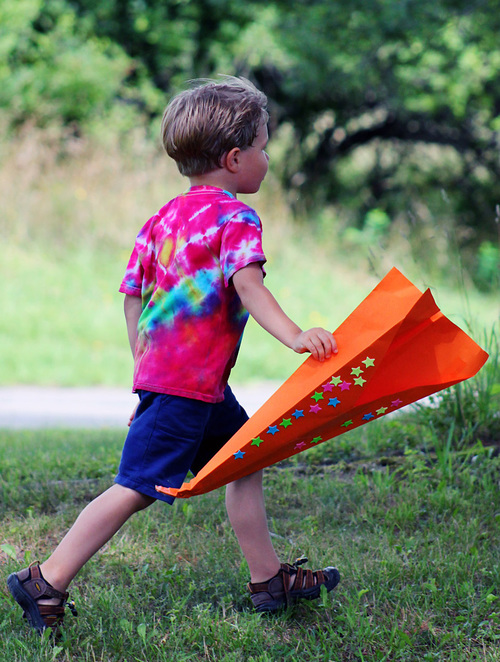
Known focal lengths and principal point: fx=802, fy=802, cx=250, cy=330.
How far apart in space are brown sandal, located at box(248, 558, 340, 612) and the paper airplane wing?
0.40m

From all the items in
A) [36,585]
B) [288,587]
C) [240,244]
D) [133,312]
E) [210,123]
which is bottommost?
[288,587]

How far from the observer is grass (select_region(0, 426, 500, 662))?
2.34 m

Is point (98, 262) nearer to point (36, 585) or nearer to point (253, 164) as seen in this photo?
point (253, 164)

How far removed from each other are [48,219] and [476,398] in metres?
7.38

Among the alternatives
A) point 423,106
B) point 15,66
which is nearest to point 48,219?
point 15,66

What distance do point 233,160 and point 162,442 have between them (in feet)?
2.78

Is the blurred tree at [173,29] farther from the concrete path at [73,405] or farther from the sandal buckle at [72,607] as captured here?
the sandal buckle at [72,607]

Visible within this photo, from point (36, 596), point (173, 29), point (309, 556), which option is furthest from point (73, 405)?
point (173, 29)

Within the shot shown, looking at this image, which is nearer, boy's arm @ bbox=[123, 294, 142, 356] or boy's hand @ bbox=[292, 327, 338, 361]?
boy's hand @ bbox=[292, 327, 338, 361]

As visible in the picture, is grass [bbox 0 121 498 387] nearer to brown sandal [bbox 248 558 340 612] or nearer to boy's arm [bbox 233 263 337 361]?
brown sandal [bbox 248 558 340 612]

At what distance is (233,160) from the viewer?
7.74 ft

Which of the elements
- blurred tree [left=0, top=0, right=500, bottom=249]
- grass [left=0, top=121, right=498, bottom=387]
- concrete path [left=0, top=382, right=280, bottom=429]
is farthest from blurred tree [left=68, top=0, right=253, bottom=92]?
concrete path [left=0, top=382, right=280, bottom=429]

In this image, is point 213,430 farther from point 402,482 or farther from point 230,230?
point 402,482

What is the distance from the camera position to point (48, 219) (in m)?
10.1
